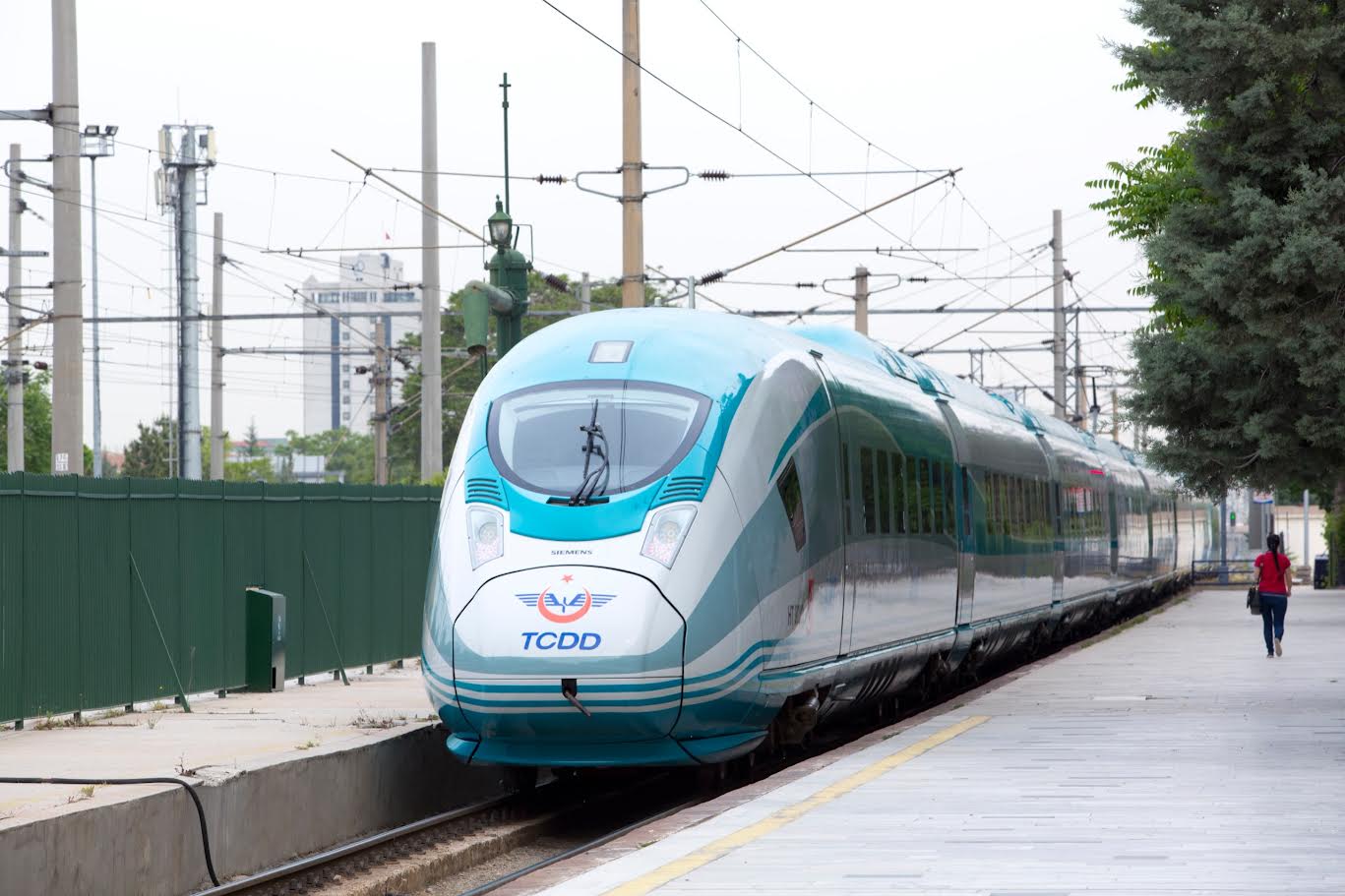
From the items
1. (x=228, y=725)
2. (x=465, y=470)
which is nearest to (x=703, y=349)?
(x=465, y=470)

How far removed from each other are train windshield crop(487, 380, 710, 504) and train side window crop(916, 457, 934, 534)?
240 inches

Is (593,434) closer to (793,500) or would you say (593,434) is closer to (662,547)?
(662,547)

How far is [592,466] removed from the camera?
13203 millimetres

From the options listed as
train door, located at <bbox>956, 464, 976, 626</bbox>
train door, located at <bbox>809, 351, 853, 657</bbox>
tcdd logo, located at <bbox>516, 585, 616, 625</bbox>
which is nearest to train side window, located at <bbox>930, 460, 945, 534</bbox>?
train door, located at <bbox>956, 464, 976, 626</bbox>

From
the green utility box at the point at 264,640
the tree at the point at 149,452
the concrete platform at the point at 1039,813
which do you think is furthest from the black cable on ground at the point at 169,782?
the tree at the point at 149,452

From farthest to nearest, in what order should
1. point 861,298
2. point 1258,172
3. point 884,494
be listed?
1. point 861,298
2. point 884,494
3. point 1258,172

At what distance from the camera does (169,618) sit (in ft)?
59.8

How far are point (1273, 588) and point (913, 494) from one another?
29.9 ft

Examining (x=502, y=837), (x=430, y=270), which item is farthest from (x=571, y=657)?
(x=430, y=270)

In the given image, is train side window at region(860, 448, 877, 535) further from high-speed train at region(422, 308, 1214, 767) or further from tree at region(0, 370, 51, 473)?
tree at region(0, 370, 51, 473)

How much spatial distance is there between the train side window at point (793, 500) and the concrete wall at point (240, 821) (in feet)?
10.4

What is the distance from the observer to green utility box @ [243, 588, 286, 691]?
19.6m

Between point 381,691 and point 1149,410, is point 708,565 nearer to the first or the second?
point 381,691

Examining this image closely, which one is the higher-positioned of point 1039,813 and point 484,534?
point 484,534
